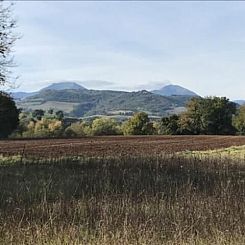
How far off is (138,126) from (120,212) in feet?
199

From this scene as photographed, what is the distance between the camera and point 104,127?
233 feet

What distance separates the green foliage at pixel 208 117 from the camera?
6969cm

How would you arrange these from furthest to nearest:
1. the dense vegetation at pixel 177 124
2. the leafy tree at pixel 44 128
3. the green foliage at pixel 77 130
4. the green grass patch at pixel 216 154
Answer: the dense vegetation at pixel 177 124 < the green foliage at pixel 77 130 < the leafy tree at pixel 44 128 < the green grass patch at pixel 216 154

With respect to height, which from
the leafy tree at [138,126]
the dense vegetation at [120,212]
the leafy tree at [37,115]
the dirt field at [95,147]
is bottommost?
→ the dirt field at [95,147]

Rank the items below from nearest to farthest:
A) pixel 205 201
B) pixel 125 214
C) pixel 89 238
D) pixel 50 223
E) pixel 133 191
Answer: pixel 89 238
pixel 50 223
pixel 125 214
pixel 205 201
pixel 133 191

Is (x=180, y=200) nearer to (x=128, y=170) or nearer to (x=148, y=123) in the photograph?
(x=128, y=170)

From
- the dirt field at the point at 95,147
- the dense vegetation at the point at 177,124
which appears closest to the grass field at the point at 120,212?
the dirt field at the point at 95,147

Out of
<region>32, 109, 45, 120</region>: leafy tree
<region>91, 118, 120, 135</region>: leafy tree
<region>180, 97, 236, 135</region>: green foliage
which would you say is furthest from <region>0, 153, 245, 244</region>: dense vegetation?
<region>32, 109, 45, 120</region>: leafy tree

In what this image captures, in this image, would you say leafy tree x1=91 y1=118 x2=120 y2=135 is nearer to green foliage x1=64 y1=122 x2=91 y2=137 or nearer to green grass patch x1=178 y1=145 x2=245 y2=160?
green foliage x1=64 y1=122 x2=91 y2=137

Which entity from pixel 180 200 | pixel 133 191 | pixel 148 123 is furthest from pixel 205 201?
pixel 148 123

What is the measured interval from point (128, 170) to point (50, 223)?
8.05 m

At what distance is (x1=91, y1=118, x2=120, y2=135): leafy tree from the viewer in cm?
6988

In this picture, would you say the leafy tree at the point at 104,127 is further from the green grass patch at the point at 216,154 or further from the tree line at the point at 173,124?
the green grass patch at the point at 216,154

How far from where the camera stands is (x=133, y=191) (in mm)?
11211
